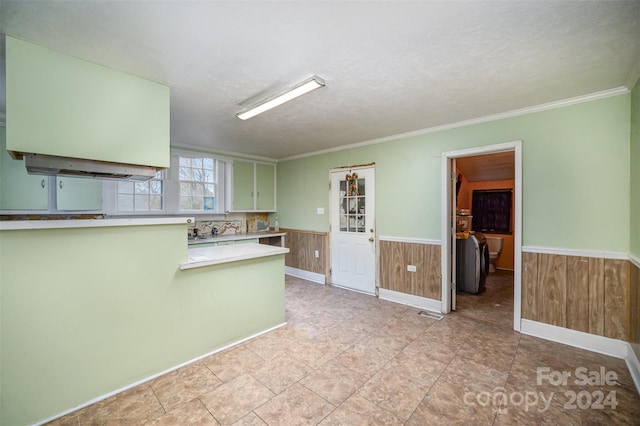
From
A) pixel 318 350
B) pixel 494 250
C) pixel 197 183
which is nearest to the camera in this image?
pixel 318 350

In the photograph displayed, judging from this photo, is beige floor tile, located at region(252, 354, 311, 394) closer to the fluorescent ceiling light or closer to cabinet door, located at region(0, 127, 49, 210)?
the fluorescent ceiling light

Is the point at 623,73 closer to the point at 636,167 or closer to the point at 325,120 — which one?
the point at 636,167

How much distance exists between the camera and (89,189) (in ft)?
11.4

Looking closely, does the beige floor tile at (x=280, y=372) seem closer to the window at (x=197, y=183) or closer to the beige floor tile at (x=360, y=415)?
the beige floor tile at (x=360, y=415)

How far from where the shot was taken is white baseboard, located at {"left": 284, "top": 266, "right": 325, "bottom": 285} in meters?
5.02

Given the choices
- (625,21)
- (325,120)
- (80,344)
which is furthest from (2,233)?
(625,21)

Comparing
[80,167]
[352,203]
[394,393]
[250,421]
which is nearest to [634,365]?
[394,393]

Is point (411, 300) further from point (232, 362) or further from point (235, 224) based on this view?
point (235, 224)

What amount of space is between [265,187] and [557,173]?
4.62m

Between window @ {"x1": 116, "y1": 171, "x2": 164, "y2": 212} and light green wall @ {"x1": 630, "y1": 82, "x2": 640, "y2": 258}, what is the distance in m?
5.27

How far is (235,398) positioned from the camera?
1931mm

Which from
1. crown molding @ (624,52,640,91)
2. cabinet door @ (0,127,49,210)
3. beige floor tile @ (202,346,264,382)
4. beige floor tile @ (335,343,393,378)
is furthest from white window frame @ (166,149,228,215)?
crown molding @ (624,52,640,91)

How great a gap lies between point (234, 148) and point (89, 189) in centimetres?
215

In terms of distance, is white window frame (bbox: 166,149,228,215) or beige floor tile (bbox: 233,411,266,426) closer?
beige floor tile (bbox: 233,411,266,426)
